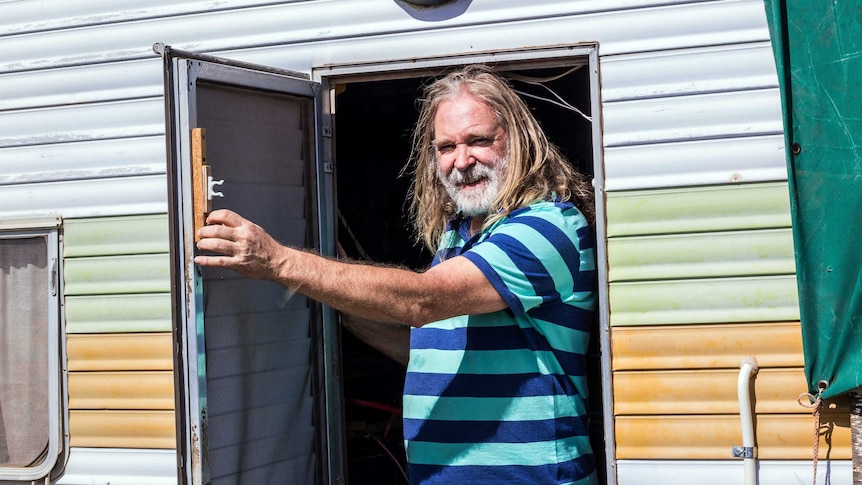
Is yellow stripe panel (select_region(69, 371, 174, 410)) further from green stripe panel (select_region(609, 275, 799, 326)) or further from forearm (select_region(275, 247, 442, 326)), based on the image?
green stripe panel (select_region(609, 275, 799, 326))

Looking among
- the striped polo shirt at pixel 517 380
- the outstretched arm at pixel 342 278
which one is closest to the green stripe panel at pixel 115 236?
the outstretched arm at pixel 342 278

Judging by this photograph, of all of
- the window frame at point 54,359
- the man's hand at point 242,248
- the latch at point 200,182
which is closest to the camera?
the man's hand at point 242,248

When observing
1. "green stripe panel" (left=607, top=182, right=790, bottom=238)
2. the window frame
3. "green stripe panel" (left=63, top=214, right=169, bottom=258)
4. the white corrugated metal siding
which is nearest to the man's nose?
the white corrugated metal siding

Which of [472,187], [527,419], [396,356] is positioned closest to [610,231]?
[472,187]

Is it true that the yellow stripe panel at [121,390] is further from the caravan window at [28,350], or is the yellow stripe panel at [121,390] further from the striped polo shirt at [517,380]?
the striped polo shirt at [517,380]

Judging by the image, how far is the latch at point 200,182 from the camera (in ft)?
9.32

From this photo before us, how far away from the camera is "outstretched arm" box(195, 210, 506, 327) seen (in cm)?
264

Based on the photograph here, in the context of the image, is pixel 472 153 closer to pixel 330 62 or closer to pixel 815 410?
pixel 330 62

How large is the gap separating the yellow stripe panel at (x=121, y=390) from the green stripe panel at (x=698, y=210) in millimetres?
1789

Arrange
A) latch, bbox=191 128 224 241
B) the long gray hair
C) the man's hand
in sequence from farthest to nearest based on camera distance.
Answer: the long gray hair < latch, bbox=191 128 224 241 < the man's hand

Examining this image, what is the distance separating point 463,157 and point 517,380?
2.55ft

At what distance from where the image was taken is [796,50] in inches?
112

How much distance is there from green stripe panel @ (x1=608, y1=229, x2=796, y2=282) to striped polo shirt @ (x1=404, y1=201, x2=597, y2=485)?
0.16m

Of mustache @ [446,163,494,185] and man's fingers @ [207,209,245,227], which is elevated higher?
mustache @ [446,163,494,185]
